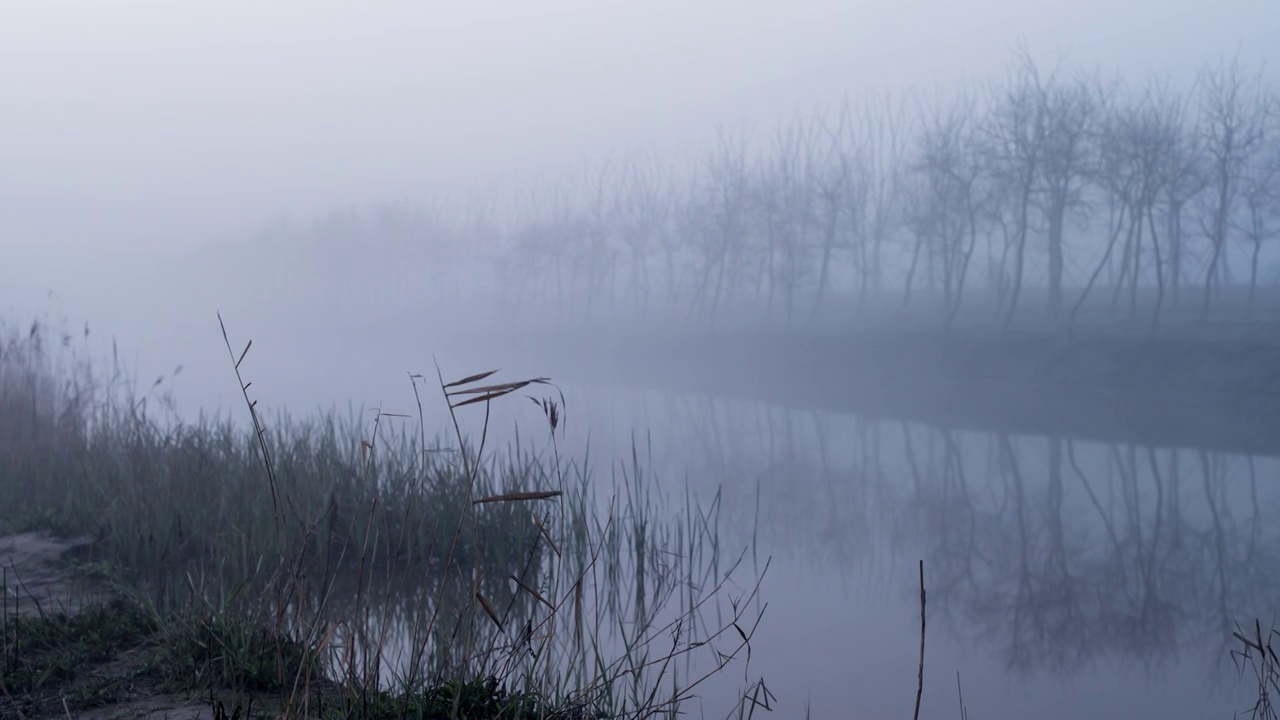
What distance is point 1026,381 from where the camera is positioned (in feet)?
64.2

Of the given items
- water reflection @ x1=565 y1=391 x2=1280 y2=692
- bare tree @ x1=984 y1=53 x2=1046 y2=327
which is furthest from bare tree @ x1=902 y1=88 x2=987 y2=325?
water reflection @ x1=565 y1=391 x2=1280 y2=692

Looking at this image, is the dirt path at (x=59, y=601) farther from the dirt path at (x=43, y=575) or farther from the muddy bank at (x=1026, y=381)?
the muddy bank at (x=1026, y=381)

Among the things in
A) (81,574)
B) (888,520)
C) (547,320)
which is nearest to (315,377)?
(888,520)

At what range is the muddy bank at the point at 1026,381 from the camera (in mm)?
14219

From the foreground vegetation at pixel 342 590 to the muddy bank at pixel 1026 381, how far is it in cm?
1065

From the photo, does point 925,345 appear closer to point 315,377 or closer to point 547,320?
point 315,377

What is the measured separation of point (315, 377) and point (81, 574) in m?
19.0

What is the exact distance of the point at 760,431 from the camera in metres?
14.2

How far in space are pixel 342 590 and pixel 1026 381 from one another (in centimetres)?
1798

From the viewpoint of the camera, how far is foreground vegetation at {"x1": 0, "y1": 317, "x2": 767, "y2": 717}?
7.39 ft

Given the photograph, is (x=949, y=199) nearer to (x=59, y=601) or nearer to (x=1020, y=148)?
(x=1020, y=148)

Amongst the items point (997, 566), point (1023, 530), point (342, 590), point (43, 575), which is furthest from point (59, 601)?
point (1023, 530)

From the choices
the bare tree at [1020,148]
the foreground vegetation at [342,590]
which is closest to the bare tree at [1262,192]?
the bare tree at [1020,148]

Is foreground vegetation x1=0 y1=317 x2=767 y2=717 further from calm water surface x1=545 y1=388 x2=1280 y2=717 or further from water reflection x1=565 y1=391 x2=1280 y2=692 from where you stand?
water reflection x1=565 y1=391 x2=1280 y2=692
